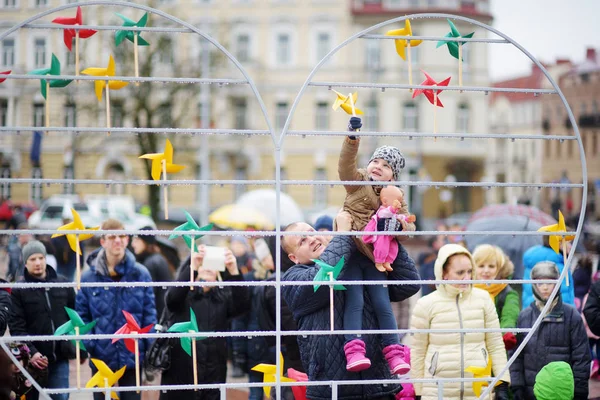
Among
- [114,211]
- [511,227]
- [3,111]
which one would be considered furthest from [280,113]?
[511,227]

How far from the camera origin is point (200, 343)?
5977 millimetres

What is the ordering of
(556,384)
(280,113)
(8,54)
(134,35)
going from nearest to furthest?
(134,35) → (556,384) → (8,54) → (280,113)

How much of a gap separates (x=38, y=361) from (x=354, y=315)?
226 cm

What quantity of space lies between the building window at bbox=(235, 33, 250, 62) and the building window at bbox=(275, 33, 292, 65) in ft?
4.63

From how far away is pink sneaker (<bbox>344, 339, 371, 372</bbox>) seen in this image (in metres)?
4.21

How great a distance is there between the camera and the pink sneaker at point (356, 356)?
4.21m

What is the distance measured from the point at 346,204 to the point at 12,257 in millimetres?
6688

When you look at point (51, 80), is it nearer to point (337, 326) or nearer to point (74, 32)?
point (74, 32)

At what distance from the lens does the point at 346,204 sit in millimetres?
4523

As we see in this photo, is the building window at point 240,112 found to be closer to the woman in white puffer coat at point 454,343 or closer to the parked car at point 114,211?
the parked car at point 114,211

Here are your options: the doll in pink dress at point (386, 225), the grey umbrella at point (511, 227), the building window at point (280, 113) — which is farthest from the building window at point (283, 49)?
the doll in pink dress at point (386, 225)

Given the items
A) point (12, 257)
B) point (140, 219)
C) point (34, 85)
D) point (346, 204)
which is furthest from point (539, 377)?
point (34, 85)

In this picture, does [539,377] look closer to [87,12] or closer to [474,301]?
[474,301]

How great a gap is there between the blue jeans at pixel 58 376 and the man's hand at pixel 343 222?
2.77 meters
